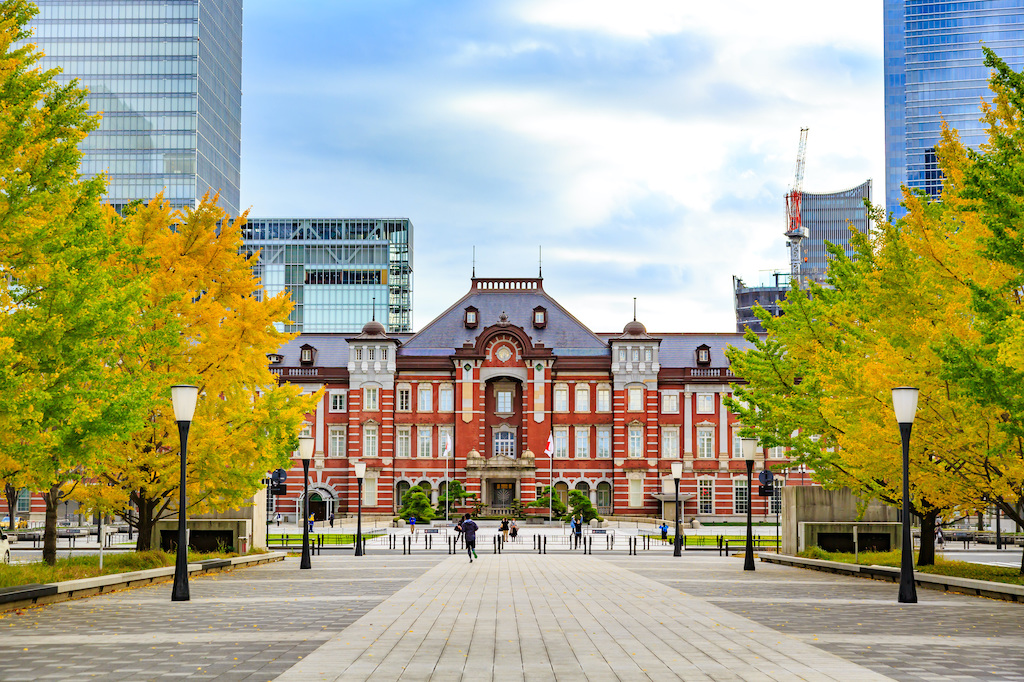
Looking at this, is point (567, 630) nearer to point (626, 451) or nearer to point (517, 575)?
point (517, 575)

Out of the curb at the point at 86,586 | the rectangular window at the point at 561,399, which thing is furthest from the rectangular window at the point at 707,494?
the curb at the point at 86,586

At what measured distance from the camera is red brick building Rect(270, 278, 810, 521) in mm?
84688

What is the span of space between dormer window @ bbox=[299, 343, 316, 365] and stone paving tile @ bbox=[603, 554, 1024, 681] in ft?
193

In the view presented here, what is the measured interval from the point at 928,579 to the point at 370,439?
2474 inches

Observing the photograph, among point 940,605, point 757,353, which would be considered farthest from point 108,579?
point 757,353

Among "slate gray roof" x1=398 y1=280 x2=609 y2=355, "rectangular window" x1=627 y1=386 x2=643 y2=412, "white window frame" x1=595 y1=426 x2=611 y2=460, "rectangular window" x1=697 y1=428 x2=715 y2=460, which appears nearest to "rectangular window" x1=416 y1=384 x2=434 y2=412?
"slate gray roof" x1=398 y1=280 x2=609 y2=355

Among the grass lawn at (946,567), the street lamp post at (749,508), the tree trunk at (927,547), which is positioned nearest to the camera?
the grass lawn at (946,567)

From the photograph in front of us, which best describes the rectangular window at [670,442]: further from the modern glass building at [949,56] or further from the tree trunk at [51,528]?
the modern glass building at [949,56]

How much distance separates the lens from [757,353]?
40125 mm

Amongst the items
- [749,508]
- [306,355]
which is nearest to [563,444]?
[306,355]

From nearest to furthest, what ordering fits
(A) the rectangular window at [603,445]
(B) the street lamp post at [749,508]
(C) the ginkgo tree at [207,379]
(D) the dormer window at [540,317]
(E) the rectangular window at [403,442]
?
(C) the ginkgo tree at [207,379] → (B) the street lamp post at [749,508] → (A) the rectangular window at [603,445] → (E) the rectangular window at [403,442] → (D) the dormer window at [540,317]

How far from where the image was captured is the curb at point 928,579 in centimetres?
2275

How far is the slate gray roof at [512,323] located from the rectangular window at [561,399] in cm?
300

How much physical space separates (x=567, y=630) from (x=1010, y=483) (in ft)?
43.1
